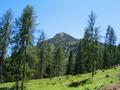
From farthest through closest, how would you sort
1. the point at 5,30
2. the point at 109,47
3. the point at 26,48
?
the point at 109,47 < the point at 5,30 < the point at 26,48

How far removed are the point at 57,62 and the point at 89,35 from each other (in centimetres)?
3750

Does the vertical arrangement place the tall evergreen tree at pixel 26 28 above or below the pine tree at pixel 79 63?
above

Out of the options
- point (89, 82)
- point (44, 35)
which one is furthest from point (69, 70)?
point (89, 82)

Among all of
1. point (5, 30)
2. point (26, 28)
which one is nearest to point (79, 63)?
point (5, 30)

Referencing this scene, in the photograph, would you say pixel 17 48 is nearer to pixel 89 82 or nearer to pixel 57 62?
pixel 89 82

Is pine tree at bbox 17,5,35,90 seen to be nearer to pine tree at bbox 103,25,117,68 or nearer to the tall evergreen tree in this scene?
the tall evergreen tree

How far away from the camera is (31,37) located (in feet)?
147

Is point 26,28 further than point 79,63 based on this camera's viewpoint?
No

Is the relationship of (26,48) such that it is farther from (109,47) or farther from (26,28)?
(109,47)

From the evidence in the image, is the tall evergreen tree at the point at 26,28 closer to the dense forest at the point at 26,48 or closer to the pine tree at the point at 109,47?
the dense forest at the point at 26,48

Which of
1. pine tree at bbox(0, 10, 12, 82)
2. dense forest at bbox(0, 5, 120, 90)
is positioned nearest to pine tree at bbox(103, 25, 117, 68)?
dense forest at bbox(0, 5, 120, 90)

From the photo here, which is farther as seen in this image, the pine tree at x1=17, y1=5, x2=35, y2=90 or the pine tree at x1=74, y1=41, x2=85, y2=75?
the pine tree at x1=74, y1=41, x2=85, y2=75

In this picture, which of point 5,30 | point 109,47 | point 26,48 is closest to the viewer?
point 26,48

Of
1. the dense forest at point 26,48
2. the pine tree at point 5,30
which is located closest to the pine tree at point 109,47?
the dense forest at point 26,48
